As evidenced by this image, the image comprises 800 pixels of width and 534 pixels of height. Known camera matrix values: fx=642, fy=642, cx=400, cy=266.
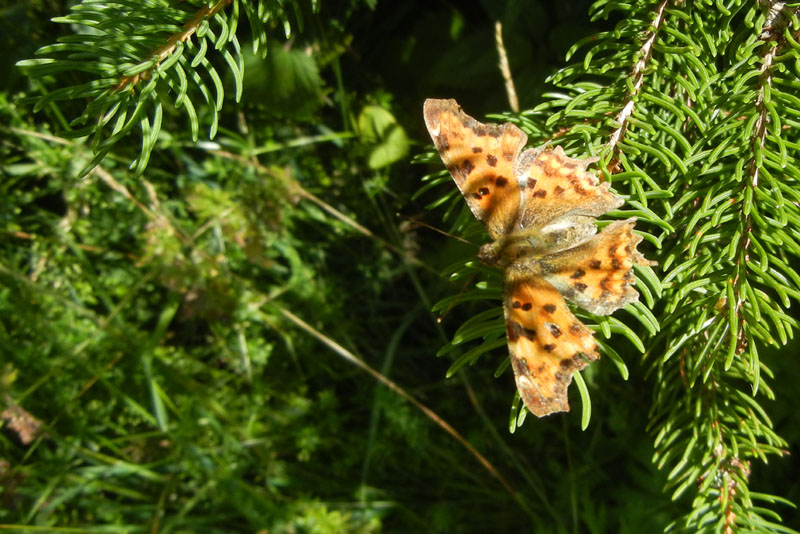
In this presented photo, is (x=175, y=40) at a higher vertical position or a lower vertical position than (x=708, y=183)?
higher

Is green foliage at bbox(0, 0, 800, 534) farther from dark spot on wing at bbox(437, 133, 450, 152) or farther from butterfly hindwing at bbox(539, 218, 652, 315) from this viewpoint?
butterfly hindwing at bbox(539, 218, 652, 315)

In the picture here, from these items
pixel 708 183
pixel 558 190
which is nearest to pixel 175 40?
pixel 558 190

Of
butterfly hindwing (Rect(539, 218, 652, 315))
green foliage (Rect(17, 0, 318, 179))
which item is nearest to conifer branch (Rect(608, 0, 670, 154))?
butterfly hindwing (Rect(539, 218, 652, 315))

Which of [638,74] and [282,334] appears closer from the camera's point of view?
[638,74]

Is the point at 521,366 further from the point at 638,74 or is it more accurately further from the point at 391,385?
the point at 391,385

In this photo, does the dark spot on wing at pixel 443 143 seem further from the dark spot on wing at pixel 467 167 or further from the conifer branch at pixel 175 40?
the conifer branch at pixel 175 40

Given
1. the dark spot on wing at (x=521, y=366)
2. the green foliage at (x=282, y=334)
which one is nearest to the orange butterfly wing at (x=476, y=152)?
the dark spot on wing at (x=521, y=366)
